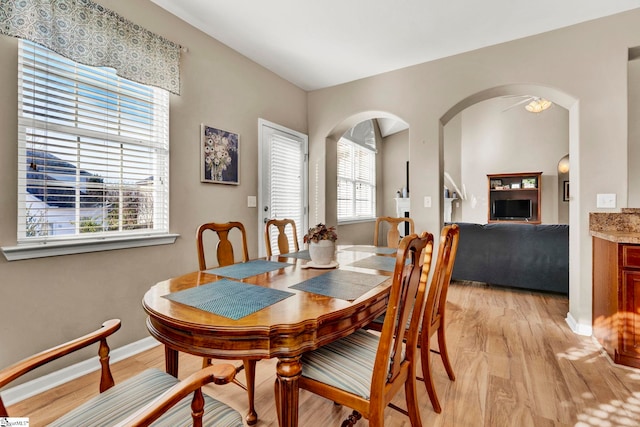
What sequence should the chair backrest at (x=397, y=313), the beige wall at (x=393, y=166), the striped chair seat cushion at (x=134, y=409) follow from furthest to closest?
the beige wall at (x=393, y=166), the chair backrest at (x=397, y=313), the striped chair seat cushion at (x=134, y=409)

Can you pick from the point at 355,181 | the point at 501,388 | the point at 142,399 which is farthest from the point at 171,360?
the point at 355,181

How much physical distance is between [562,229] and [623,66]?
174 centimetres

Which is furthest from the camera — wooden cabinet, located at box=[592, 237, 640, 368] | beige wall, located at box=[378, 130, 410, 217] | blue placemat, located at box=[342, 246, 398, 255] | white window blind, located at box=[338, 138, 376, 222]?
beige wall, located at box=[378, 130, 410, 217]

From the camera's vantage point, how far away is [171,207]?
98.4 inches

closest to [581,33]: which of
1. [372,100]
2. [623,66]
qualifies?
[623,66]

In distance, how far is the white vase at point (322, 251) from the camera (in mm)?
1752

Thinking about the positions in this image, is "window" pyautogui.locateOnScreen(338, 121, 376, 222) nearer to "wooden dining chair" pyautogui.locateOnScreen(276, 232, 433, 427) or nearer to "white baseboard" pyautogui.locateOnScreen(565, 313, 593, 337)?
"white baseboard" pyautogui.locateOnScreen(565, 313, 593, 337)

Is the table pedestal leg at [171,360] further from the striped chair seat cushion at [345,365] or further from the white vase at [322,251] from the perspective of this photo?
the white vase at [322,251]

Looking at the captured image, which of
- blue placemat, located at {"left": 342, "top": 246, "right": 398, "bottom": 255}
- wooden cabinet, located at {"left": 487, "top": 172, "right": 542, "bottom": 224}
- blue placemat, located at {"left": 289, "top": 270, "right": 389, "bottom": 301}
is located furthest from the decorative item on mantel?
wooden cabinet, located at {"left": 487, "top": 172, "right": 542, "bottom": 224}

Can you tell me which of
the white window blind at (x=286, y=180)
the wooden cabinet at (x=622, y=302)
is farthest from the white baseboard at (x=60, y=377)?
the wooden cabinet at (x=622, y=302)

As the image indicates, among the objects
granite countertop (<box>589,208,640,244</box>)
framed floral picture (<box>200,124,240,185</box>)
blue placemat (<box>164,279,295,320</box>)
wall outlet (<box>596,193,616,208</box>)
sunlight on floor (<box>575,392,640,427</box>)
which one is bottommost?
sunlight on floor (<box>575,392,640,427</box>)

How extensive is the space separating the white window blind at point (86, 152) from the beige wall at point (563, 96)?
2432 millimetres

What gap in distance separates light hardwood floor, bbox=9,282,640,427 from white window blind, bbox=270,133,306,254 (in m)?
1.87

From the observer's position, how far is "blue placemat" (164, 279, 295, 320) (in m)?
1.10
